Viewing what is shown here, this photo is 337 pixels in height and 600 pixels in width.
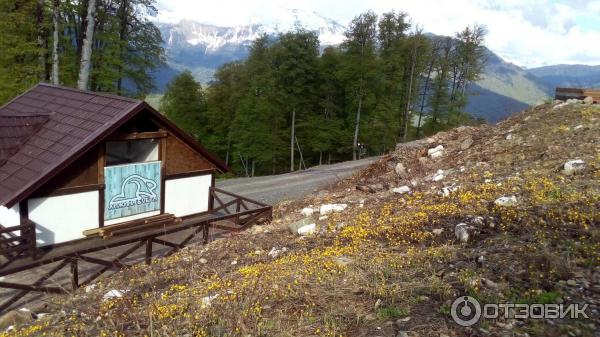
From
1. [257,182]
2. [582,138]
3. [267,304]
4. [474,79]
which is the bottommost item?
[257,182]

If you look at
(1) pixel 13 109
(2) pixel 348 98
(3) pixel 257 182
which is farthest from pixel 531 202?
(2) pixel 348 98

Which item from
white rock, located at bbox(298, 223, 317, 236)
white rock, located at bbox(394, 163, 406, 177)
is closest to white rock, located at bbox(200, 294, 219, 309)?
white rock, located at bbox(298, 223, 317, 236)

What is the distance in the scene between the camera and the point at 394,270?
6.22m

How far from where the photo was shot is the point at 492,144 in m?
14.5

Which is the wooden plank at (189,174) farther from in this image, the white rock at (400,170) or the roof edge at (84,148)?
the white rock at (400,170)

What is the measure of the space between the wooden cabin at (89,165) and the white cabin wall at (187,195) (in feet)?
0.12

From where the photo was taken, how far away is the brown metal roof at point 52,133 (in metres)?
10.3

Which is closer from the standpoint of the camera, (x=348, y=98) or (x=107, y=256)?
(x=107, y=256)

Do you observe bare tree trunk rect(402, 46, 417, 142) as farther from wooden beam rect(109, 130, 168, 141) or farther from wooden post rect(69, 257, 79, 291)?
wooden post rect(69, 257, 79, 291)

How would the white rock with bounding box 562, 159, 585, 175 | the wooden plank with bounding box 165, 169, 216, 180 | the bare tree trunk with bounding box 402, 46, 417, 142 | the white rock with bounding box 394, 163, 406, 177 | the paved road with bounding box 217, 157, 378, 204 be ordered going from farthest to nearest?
the bare tree trunk with bounding box 402, 46, 417, 142, the paved road with bounding box 217, 157, 378, 204, the white rock with bounding box 394, 163, 406, 177, the wooden plank with bounding box 165, 169, 216, 180, the white rock with bounding box 562, 159, 585, 175

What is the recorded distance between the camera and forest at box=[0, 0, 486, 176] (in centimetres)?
2919

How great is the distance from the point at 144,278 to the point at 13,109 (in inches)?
411

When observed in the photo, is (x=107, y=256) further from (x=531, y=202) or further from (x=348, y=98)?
(x=348, y=98)

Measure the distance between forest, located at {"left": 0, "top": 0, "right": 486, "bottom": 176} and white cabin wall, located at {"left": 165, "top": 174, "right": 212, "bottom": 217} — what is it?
15199 mm
